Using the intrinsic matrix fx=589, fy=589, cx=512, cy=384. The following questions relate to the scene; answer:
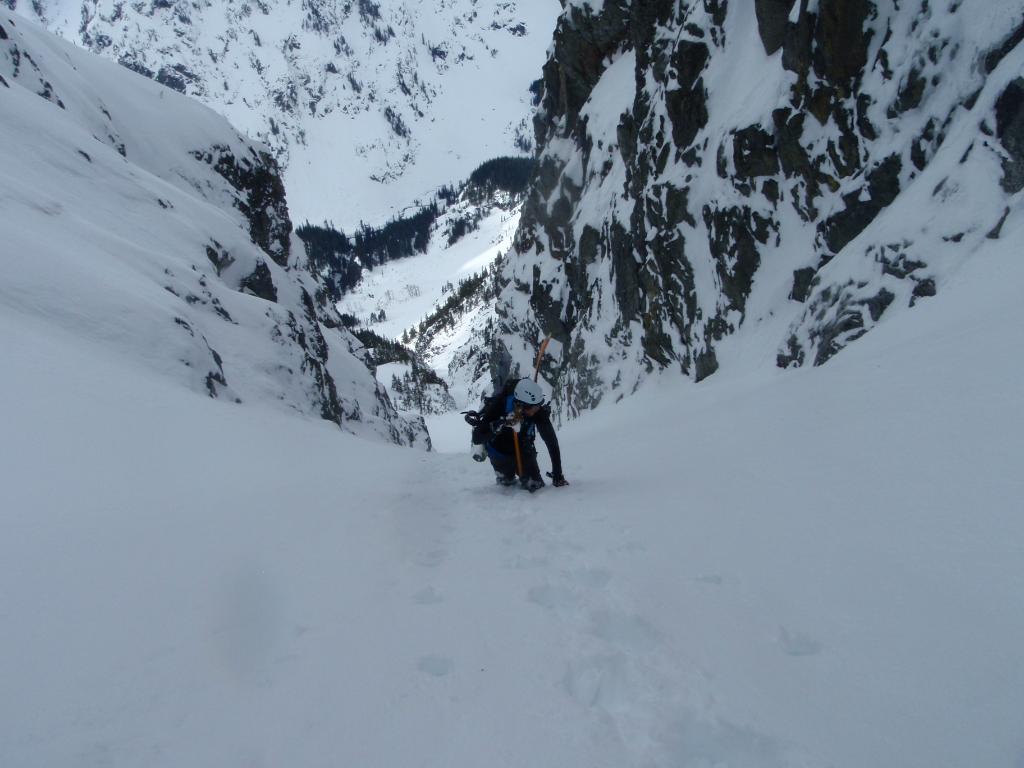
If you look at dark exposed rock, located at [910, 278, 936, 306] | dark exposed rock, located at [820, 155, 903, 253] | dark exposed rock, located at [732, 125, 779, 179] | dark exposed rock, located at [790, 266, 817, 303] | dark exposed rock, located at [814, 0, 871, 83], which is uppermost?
dark exposed rock, located at [814, 0, 871, 83]

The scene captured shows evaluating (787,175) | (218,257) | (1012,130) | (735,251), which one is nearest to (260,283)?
(218,257)

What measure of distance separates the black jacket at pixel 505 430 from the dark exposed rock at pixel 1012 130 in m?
7.40

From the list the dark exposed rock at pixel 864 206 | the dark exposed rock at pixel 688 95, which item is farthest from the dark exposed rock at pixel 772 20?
the dark exposed rock at pixel 864 206

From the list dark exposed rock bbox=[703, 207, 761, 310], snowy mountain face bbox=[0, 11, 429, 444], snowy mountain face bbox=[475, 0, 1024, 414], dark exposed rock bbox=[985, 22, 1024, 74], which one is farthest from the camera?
dark exposed rock bbox=[703, 207, 761, 310]

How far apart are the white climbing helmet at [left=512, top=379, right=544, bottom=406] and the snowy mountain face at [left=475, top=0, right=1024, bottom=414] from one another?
217 inches

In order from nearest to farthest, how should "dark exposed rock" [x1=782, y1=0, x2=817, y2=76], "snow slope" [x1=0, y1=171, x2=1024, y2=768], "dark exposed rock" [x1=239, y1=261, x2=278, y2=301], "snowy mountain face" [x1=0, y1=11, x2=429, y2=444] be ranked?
"snow slope" [x1=0, y1=171, x2=1024, y2=768] → "snowy mountain face" [x1=0, y1=11, x2=429, y2=444] → "dark exposed rock" [x1=782, y1=0, x2=817, y2=76] → "dark exposed rock" [x1=239, y1=261, x2=278, y2=301]

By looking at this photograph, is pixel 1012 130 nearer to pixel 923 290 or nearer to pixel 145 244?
pixel 923 290

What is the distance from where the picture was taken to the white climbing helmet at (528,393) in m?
8.71

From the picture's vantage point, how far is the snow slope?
261 cm

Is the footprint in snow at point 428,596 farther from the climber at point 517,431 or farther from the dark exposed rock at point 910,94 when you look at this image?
the dark exposed rock at point 910,94

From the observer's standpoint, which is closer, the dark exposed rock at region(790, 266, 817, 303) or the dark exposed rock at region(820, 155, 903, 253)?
the dark exposed rock at region(820, 155, 903, 253)

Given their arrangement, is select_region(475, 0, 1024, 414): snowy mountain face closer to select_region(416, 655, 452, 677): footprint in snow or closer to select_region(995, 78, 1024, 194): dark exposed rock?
select_region(995, 78, 1024, 194): dark exposed rock

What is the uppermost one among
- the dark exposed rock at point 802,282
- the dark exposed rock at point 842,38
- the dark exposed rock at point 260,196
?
the dark exposed rock at point 260,196

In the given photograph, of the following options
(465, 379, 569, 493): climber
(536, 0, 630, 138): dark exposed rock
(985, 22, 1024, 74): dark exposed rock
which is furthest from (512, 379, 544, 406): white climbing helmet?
(536, 0, 630, 138): dark exposed rock
